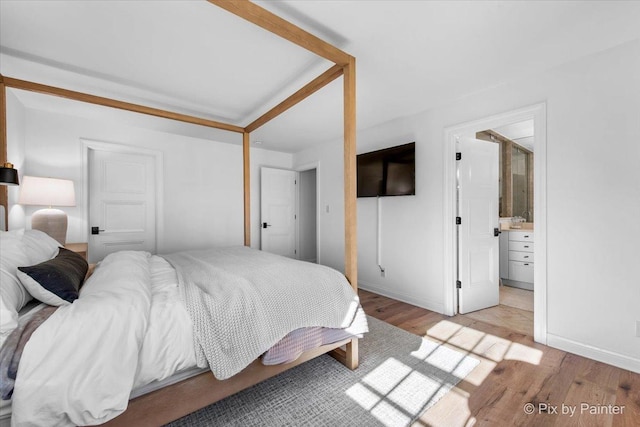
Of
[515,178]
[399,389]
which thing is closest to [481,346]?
[399,389]

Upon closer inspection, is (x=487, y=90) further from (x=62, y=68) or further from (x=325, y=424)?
(x=62, y=68)

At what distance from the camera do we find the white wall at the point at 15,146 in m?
2.63

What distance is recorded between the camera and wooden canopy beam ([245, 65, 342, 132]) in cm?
216

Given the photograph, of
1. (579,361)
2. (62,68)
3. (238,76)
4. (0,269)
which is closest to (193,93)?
(238,76)

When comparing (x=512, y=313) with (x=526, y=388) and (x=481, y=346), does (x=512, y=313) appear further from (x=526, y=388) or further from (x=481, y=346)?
(x=526, y=388)

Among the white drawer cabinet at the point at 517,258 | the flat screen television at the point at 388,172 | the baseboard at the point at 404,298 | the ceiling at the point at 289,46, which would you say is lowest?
the baseboard at the point at 404,298

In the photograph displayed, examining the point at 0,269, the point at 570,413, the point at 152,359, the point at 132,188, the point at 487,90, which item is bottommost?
the point at 570,413

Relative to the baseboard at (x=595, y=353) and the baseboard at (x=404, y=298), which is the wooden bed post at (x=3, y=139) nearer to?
the baseboard at (x=404, y=298)

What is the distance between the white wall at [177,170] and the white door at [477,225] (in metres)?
3.39

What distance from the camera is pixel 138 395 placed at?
4.13 ft

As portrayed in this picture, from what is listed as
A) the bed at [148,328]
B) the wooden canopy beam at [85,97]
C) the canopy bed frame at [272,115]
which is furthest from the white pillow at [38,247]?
the wooden canopy beam at [85,97]

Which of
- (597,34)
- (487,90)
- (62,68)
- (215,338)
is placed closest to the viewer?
(215,338)

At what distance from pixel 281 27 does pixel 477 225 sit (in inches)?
113

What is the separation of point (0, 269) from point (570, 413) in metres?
2.98
